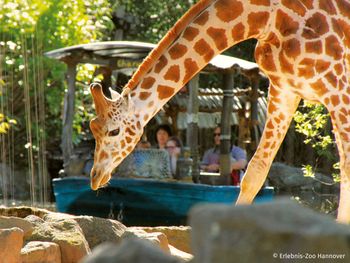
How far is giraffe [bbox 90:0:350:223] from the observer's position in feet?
19.5

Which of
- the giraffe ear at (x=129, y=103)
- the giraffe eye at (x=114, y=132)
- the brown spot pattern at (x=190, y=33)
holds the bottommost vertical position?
the giraffe eye at (x=114, y=132)

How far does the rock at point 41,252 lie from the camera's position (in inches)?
170

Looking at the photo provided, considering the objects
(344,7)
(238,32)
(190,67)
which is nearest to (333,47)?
(344,7)

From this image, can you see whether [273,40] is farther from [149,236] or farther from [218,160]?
[218,160]

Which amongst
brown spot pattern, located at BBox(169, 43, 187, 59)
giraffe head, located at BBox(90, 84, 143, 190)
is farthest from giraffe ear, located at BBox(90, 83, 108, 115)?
brown spot pattern, located at BBox(169, 43, 187, 59)

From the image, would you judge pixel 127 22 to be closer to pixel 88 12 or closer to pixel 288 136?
pixel 88 12

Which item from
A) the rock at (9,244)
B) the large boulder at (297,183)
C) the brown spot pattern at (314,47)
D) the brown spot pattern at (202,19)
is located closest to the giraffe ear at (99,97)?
the brown spot pattern at (202,19)

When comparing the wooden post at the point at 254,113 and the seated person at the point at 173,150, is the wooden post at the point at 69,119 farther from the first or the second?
the wooden post at the point at 254,113

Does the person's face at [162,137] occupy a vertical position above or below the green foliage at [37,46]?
below

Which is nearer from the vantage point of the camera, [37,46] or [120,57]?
[120,57]

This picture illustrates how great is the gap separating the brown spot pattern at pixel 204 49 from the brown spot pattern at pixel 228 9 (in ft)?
0.65

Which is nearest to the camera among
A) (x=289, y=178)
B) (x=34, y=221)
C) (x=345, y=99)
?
(x=34, y=221)

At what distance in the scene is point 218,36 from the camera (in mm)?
6070

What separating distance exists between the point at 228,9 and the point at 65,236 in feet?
6.94
